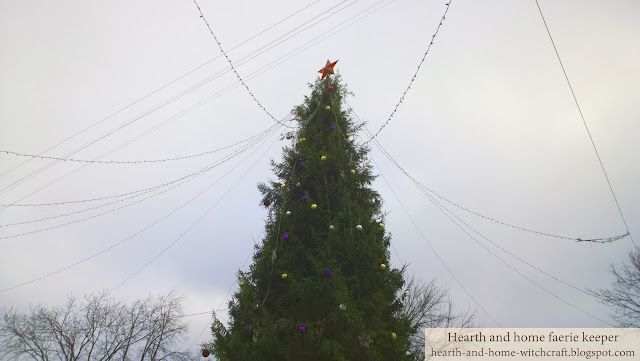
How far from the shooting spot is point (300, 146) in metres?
7.95

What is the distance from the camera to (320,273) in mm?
6168

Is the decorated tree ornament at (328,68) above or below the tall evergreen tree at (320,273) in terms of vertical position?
above

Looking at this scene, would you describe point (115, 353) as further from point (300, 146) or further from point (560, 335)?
point (560, 335)

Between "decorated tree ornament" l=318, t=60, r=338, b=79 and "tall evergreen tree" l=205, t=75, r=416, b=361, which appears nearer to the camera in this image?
"tall evergreen tree" l=205, t=75, r=416, b=361

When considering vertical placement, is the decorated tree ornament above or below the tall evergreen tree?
above

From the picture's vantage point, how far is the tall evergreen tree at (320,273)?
5.80 metres

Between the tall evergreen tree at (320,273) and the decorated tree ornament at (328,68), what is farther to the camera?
the decorated tree ornament at (328,68)

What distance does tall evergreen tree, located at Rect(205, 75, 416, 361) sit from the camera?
5.80 meters

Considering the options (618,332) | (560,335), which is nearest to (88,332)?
(560,335)

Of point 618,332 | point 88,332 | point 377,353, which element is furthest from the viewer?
point 88,332

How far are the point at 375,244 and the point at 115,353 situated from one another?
15623 millimetres

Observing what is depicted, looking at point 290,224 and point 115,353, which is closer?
point 290,224

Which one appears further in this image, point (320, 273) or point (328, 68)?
point (328, 68)

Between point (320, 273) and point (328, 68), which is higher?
point (328, 68)
